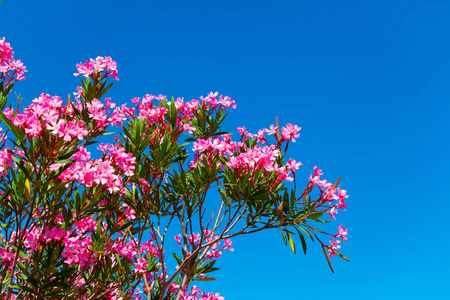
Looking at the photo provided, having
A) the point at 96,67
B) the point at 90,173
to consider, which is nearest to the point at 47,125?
the point at 90,173

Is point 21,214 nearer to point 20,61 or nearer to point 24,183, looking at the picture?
point 24,183

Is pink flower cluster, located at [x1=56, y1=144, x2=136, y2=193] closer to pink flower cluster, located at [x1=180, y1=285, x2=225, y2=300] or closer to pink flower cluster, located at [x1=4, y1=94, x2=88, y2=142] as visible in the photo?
pink flower cluster, located at [x1=4, y1=94, x2=88, y2=142]

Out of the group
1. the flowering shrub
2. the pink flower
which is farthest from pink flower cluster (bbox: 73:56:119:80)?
the pink flower

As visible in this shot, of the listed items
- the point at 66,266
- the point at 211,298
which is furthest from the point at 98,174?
the point at 211,298

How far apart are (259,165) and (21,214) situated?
182cm

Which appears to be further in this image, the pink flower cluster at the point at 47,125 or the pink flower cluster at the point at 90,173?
the pink flower cluster at the point at 90,173

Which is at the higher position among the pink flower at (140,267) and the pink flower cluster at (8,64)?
the pink flower cluster at (8,64)

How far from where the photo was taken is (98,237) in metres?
2.92

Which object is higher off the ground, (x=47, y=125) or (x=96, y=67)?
(x=96, y=67)

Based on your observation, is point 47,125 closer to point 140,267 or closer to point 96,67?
point 96,67

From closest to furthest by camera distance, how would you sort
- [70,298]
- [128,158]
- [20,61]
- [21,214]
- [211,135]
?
[21,214] < [128,158] < [70,298] < [20,61] < [211,135]

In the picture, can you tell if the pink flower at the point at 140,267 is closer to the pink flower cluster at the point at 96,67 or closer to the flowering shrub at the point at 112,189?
the flowering shrub at the point at 112,189

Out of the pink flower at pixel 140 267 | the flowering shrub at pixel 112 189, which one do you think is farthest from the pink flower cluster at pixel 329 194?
the pink flower at pixel 140 267

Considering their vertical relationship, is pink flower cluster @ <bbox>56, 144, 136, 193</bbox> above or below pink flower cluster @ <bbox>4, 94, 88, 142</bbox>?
below
